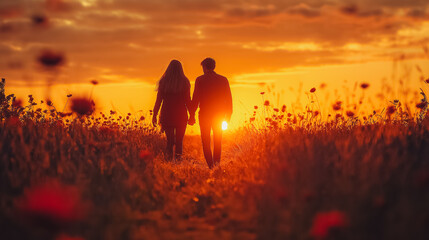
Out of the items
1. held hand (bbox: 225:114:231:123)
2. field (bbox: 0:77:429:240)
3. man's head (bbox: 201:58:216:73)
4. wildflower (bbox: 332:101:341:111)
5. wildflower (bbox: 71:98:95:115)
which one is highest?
man's head (bbox: 201:58:216:73)

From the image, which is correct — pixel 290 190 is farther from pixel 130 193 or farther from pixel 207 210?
pixel 130 193

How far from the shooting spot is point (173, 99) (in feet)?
30.8

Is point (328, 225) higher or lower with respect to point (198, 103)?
lower

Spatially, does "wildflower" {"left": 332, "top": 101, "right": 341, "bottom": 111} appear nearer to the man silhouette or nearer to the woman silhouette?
the man silhouette

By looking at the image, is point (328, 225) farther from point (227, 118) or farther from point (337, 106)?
point (227, 118)

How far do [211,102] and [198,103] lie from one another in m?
0.37

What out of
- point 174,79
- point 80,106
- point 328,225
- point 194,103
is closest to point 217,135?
point 194,103

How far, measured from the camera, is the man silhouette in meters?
9.02

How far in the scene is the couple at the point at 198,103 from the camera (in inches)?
356

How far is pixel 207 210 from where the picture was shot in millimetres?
4980

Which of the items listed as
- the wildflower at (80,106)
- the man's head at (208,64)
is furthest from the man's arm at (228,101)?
the wildflower at (80,106)

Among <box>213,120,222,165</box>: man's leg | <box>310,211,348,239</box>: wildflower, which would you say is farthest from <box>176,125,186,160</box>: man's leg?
<box>310,211,348,239</box>: wildflower

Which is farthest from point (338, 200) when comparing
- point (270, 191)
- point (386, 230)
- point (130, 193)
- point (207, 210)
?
point (130, 193)

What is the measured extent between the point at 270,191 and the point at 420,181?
4.57 ft
